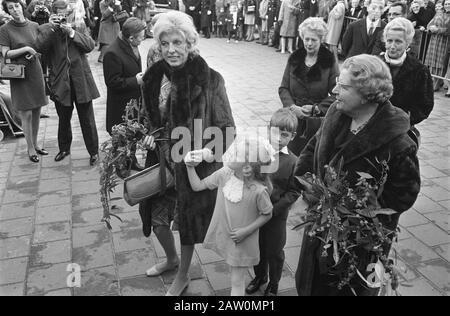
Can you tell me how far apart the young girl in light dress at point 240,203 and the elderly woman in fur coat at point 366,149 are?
14.7 inches

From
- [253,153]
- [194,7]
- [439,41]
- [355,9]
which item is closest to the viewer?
[253,153]

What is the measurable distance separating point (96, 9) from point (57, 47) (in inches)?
408

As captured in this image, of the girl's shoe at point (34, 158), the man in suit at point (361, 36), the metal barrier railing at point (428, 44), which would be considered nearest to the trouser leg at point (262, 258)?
the girl's shoe at point (34, 158)

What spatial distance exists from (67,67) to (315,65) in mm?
3018

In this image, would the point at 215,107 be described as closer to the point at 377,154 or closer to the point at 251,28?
the point at 377,154

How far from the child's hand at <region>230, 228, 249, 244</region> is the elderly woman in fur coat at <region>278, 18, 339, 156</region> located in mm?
1910

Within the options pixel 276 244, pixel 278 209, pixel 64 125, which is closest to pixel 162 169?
pixel 278 209

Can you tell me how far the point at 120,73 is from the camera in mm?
5348

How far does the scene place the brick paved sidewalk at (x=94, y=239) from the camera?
12.3ft

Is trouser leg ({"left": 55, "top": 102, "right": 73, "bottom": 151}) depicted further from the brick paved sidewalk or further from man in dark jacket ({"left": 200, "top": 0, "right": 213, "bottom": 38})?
man in dark jacket ({"left": 200, "top": 0, "right": 213, "bottom": 38})

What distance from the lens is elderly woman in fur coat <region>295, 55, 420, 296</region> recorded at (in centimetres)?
258

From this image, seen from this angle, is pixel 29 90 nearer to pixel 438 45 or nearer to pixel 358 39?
pixel 358 39

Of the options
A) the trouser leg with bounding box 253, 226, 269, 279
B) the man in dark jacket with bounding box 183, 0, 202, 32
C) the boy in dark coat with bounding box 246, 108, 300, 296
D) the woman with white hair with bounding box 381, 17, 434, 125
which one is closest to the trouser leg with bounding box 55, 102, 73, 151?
the boy in dark coat with bounding box 246, 108, 300, 296

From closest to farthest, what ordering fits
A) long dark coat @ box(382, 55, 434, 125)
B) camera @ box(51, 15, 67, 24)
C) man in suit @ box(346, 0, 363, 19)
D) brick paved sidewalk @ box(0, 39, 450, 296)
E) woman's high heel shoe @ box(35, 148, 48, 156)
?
1. brick paved sidewalk @ box(0, 39, 450, 296)
2. long dark coat @ box(382, 55, 434, 125)
3. camera @ box(51, 15, 67, 24)
4. woman's high heel shoe @ box(35, 148, 48, 156)
5. man in suit @ box(346, 0, 363, 19)
